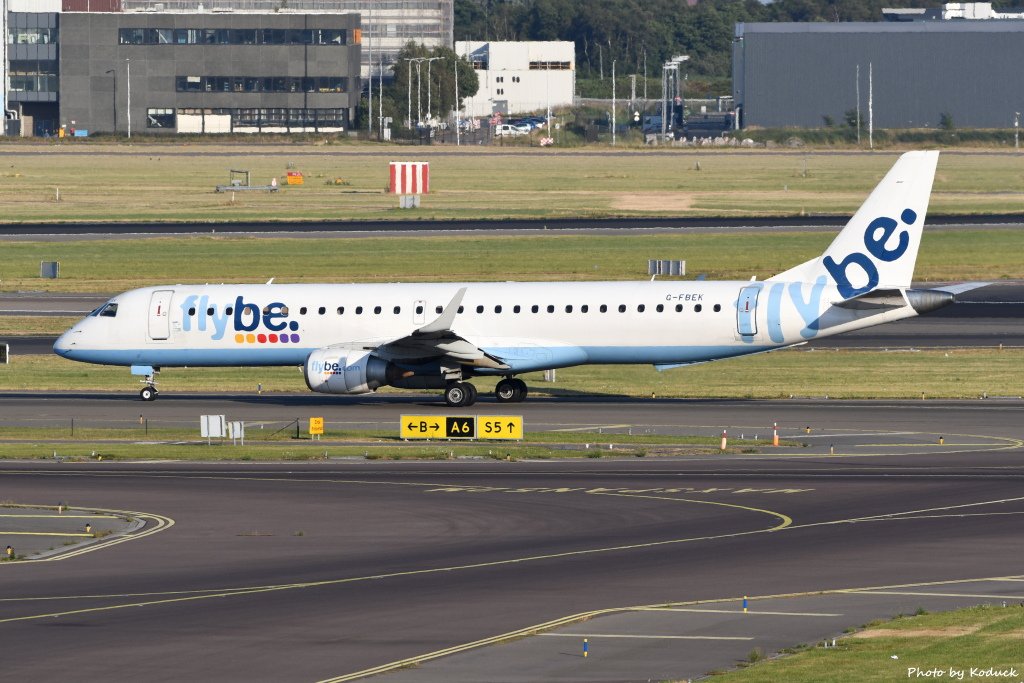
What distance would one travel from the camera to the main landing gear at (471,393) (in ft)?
167

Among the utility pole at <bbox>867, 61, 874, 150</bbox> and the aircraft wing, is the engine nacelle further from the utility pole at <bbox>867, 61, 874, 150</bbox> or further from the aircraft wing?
the utility pole at <bbox>867, 61, 874, 150</bbox>

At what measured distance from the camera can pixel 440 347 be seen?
4959 centimetres

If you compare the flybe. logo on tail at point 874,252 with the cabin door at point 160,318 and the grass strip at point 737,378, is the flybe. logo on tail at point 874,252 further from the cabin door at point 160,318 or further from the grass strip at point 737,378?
the cabin door at point 160,318

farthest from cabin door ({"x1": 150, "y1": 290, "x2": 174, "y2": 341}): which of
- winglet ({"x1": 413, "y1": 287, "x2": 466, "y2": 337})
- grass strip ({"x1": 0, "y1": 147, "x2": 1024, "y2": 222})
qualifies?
grass strip ({"x1": 0, "y1": 147, "x2": 1024, "y2": 222})

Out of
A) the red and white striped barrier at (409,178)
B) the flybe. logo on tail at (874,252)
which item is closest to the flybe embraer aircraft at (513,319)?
the flybe. logo on tail at (874,252)

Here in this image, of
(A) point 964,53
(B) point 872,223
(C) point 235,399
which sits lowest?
(C) point 235,399

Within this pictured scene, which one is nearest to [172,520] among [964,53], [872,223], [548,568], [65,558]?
[65,558]

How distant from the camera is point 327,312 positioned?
172 feet

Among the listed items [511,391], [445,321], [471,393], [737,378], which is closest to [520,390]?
[511,391]

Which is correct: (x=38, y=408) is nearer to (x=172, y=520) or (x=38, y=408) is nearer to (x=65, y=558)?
(x=172, y=520)

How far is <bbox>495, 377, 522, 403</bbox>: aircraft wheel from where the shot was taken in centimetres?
5253

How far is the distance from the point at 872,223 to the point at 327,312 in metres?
17.5

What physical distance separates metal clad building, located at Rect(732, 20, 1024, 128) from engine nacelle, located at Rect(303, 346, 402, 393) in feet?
497

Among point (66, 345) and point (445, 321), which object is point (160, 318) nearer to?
point (66, 345)
